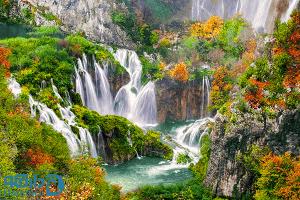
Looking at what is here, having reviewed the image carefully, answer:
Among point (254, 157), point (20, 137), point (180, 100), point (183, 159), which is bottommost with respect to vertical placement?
point (183, 159)

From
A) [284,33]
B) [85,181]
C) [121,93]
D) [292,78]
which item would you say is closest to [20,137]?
[85,181]

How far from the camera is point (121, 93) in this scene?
140ft

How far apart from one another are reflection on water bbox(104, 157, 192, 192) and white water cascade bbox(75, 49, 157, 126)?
9552mm

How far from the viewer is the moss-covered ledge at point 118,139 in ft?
103

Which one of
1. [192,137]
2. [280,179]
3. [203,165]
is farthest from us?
[192,137]

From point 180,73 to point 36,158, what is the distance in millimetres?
25954

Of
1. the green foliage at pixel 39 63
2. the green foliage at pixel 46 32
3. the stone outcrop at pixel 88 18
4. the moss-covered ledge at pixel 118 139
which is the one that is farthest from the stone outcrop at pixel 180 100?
the green foliage at pixel 46 32

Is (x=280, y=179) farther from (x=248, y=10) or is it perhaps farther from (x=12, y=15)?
(x=12, y=15)

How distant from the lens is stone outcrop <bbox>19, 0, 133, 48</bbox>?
5028cm

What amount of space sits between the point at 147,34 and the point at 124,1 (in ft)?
17.4

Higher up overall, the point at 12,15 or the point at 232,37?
the point at 12,15

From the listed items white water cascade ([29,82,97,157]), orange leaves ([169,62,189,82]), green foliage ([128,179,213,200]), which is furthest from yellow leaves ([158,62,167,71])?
green foliage ([128,179,213,200])

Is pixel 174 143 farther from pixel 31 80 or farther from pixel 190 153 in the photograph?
pixel 31 80

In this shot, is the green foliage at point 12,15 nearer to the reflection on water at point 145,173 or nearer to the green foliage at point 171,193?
the reflection on water at point 145,173
